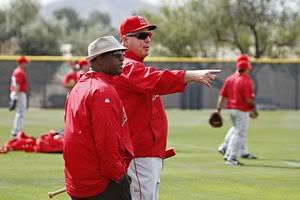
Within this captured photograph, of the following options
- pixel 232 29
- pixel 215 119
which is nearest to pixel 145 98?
pixel 215 119

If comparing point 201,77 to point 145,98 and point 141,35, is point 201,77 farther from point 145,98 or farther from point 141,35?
point 141,35

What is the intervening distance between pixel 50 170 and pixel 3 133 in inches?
350

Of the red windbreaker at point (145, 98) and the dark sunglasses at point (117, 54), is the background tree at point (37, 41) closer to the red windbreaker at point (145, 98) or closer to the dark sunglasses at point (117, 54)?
the red windbreaker at point (145, 98)

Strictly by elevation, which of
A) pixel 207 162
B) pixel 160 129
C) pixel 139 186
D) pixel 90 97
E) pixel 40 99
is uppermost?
pixel 90 97

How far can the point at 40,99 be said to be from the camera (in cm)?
3759

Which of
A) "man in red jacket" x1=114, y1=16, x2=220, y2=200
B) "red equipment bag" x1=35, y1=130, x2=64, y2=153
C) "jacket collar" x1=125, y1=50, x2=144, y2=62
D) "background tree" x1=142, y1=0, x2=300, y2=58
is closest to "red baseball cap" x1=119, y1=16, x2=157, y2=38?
"man in red jacket" x1=114, y1=16, x2=220, y2=200

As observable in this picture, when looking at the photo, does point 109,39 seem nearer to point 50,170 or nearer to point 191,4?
→ point 50,170

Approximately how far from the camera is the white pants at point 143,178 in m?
6.89

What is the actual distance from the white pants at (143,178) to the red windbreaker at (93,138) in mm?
908

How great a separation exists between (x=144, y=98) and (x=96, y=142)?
1.27 metres

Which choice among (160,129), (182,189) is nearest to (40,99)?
(182,189)

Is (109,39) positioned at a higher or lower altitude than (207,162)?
higher

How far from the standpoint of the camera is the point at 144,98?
6.97 metres

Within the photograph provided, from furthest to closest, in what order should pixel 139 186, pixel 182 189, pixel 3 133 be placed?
1. pixel 3 133
2. pixel 182 189
3. pixel 139 186
